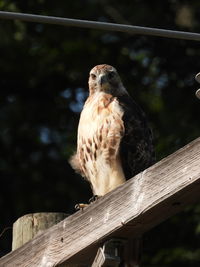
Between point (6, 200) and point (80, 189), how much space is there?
3.21ft

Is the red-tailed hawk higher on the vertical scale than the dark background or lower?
lower

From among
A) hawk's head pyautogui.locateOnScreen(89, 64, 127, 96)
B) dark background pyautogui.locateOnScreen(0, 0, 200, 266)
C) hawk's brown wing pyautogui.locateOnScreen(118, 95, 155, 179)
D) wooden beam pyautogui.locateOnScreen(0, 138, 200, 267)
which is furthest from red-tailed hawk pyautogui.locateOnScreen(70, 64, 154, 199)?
dark background pyautogui.locateOnScreen(0, 0, 200, 266)

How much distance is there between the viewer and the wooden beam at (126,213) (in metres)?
3.68

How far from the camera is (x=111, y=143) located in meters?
6.02

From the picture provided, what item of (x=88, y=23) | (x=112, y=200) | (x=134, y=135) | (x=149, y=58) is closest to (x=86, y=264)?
(x=112, y=200)

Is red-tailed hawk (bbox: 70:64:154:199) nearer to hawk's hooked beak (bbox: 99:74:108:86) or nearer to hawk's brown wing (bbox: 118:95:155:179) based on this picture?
hawk's brown wing (bbox: 118:95:155:179)

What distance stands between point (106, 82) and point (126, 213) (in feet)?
10.6

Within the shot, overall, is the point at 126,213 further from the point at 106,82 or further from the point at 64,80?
the point at 64,80

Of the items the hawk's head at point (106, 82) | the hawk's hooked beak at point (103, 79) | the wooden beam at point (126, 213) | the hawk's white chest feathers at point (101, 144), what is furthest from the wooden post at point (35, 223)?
the hawk's hooked beak at point (103, 79)

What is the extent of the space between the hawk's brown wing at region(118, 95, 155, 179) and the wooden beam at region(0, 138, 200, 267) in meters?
2.13

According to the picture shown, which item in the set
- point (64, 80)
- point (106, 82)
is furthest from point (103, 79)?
point (64, 80)

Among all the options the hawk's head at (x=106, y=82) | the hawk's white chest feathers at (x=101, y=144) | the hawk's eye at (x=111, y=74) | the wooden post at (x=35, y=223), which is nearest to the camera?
the wooden post at (x=35, y=223)

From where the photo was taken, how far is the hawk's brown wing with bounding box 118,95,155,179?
20.1 ft

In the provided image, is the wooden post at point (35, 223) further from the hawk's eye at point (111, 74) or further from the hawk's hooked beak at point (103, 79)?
the hawk's eye at point (111, 74)
